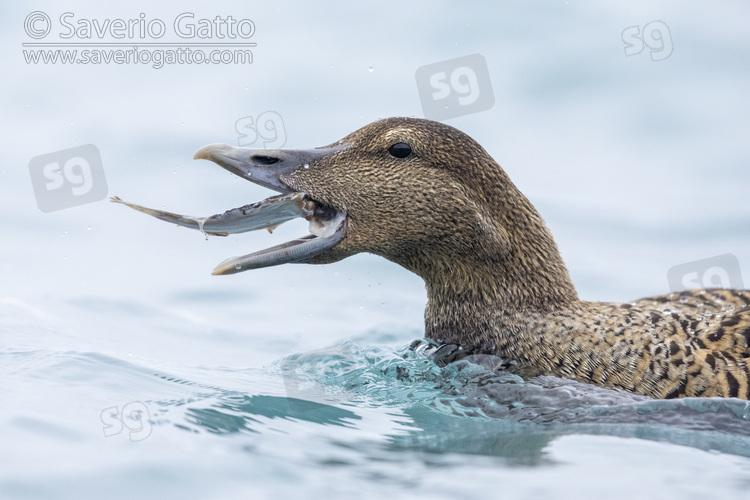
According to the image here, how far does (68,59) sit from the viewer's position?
32.7 feet

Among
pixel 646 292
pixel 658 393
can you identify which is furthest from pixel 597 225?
pixel 658 393

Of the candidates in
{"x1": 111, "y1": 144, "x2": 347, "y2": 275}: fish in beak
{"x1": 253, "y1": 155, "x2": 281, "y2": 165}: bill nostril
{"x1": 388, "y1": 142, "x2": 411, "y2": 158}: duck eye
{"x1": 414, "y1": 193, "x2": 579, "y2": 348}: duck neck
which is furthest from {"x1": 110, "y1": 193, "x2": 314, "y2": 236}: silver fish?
{"x1": 414, "y1": 193, "x2": 579, "y2": 348}: duck neck

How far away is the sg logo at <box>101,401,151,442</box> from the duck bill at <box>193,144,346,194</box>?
47.7 inches

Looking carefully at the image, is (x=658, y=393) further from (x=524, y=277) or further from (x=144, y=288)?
(x=144, y=288)

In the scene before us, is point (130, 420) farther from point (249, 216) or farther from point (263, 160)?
point (263, 160)

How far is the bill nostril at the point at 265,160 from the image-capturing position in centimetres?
521

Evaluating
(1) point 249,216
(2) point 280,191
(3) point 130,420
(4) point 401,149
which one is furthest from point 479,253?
(3) point 130,420

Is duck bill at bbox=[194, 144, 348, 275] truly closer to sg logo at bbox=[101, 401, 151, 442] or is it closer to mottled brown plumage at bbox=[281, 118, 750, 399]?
mottled brown plumage at bbox=[281, 118, 750, 399]

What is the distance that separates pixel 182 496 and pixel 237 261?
136 centimetres

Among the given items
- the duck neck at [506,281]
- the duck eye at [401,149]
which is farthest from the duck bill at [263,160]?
the duck neck at [506,281]

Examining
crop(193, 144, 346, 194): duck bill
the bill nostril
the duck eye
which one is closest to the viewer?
crop(193, 144, 346, 194): duck bill

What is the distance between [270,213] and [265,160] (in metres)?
0.26

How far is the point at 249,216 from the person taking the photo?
205 inches

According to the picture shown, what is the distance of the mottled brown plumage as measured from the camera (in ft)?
17.0
